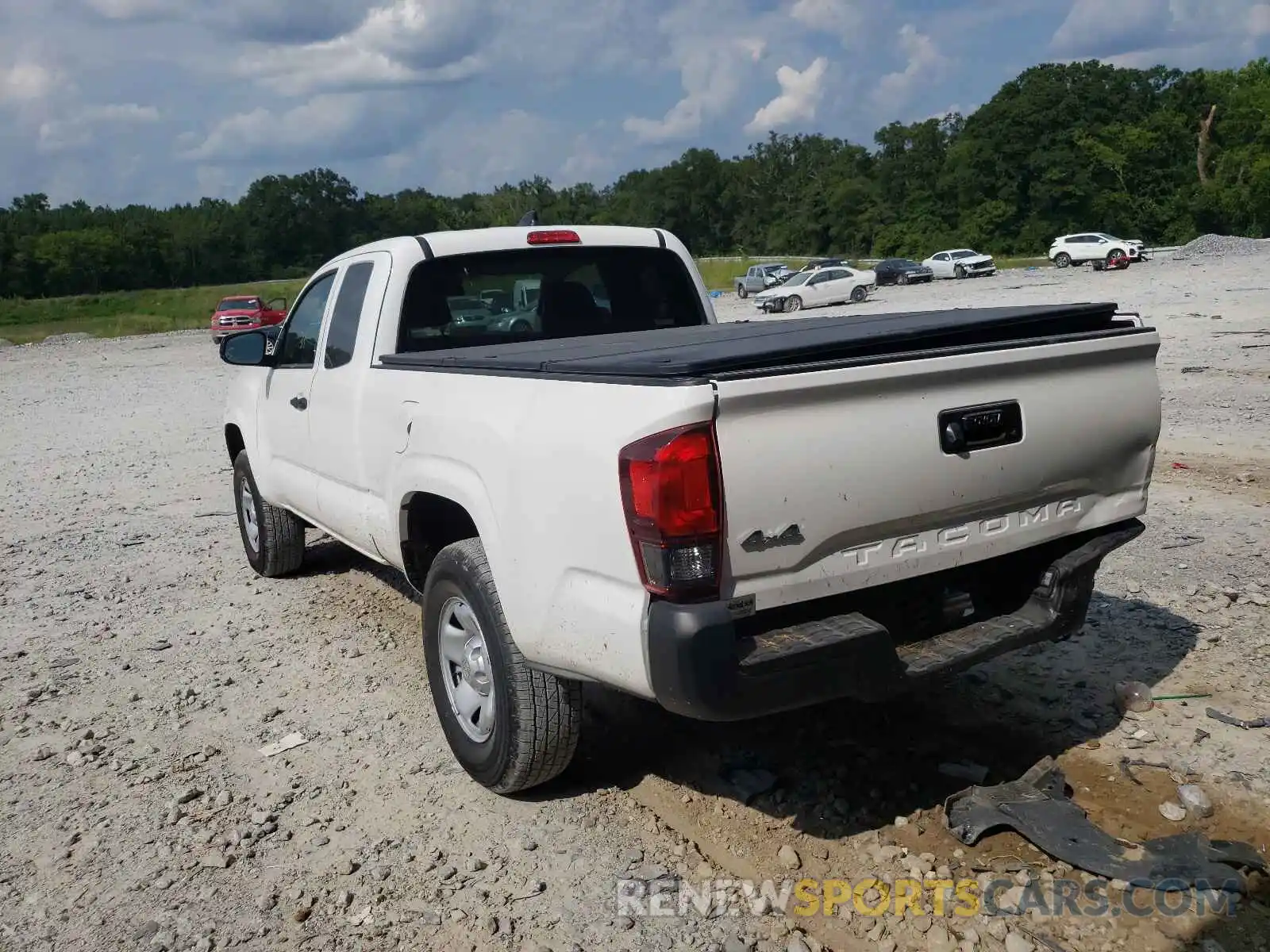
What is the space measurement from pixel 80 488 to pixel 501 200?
12385cm

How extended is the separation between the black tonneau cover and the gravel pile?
41.8 meters

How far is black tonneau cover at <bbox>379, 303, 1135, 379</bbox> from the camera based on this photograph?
306 cm

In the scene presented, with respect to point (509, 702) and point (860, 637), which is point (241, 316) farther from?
point (860, 637)

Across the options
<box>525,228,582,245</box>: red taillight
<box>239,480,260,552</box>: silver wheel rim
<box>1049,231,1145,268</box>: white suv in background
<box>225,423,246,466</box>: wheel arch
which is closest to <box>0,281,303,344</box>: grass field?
<box>1049,231,1145,268</box>: white suv in background

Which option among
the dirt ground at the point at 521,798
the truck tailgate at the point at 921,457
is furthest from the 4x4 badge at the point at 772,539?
the dirt ground at the point at 521,798

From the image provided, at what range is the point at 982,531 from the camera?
3482 millimetres

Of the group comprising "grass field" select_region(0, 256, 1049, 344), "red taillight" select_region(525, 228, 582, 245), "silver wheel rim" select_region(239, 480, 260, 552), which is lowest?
"grass field" select_region(0, 256, 1049, 344)

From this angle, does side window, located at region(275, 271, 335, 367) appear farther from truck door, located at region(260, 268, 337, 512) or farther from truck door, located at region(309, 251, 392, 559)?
truck door, located at region(309, 251, 392, 559)

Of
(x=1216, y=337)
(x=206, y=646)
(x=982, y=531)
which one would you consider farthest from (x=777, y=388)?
(x=1216, y=337)

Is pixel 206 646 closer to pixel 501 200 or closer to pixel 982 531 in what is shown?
pixel 982 531

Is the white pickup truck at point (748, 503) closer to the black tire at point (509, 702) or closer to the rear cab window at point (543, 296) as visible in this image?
the black tire at point (509, 702)

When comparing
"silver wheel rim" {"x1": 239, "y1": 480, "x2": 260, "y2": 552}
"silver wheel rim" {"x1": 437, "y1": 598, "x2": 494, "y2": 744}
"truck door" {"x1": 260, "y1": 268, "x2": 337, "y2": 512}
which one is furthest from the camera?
"silver wheel rim" {"x1": 239, "y1": 480, "x2": 260, "y2": 552}

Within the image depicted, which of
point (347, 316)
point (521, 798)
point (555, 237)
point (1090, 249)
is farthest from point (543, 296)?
point (1090, 249)

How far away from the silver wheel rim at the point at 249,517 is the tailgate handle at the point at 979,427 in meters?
5.05
